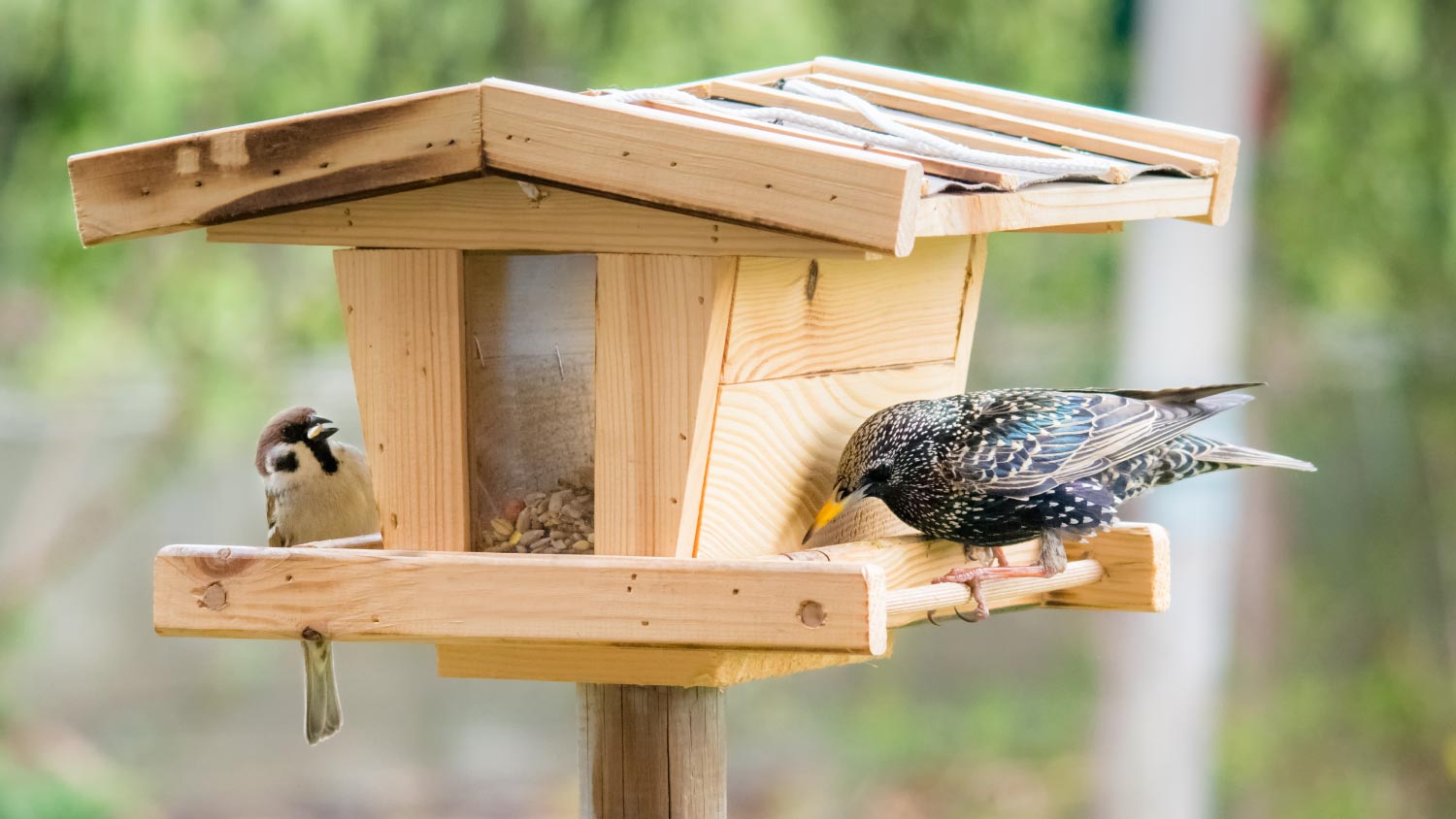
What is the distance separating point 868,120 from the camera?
274 cm

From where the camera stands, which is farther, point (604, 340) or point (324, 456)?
point (324, 456)

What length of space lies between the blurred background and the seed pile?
3.81 metres

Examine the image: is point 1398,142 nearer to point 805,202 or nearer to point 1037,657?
point 1037,657

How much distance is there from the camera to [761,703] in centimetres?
871

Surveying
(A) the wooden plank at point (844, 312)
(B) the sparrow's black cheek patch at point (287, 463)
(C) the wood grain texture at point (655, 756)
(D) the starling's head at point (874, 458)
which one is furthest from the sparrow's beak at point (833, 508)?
(B) the sparrow's black cheek patch at point (287, 463)

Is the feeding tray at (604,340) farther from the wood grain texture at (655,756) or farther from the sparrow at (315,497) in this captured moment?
the sparrow at (315,497)

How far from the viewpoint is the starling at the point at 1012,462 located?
8.77 feet

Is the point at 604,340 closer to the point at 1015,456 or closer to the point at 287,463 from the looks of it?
the point at 1015,456

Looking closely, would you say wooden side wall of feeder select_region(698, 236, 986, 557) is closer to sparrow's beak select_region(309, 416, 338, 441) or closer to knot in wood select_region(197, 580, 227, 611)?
knot in wood select_region(197, 580, 227, 611)

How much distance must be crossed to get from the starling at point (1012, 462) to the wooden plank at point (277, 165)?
2.72 ft

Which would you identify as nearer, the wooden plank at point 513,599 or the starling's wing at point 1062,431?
the wooden plank at point 513,599

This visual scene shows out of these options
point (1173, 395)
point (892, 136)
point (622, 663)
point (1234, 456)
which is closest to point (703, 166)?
point (892, 136)

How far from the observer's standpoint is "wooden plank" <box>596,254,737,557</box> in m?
2.40

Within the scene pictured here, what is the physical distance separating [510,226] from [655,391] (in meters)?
0.35
